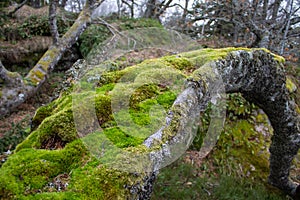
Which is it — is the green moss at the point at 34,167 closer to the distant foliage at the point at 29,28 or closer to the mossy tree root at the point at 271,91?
the mossy tree root at the point at 271,91

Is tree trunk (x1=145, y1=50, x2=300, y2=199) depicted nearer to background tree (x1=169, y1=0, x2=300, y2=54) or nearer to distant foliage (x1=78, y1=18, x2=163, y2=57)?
background tree (x1=169, y1=0, x2=300, y2=54)

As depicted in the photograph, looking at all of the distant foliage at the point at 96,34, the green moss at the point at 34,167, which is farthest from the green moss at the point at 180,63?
the distant foliage at the point at 96,34

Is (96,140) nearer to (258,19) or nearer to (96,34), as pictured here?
(258,19)

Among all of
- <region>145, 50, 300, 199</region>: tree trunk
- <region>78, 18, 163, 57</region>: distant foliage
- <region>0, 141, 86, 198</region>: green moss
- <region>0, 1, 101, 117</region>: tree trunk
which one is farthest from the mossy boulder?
<region>78, 18, 163, 57</region>: distant foliage

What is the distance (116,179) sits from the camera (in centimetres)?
151

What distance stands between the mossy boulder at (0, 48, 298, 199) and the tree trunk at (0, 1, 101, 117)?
4.05m

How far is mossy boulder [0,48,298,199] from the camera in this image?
1.49 meters

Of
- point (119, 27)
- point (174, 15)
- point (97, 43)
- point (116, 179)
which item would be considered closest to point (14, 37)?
point (97, 43)

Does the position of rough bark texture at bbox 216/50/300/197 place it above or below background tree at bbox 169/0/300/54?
below

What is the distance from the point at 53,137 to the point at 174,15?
12424 mm

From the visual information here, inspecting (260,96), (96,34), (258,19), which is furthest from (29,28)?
(260,96)

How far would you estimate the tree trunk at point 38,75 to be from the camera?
19.7 feet

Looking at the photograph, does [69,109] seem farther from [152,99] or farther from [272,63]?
[272,63]

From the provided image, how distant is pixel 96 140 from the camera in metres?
1.87
